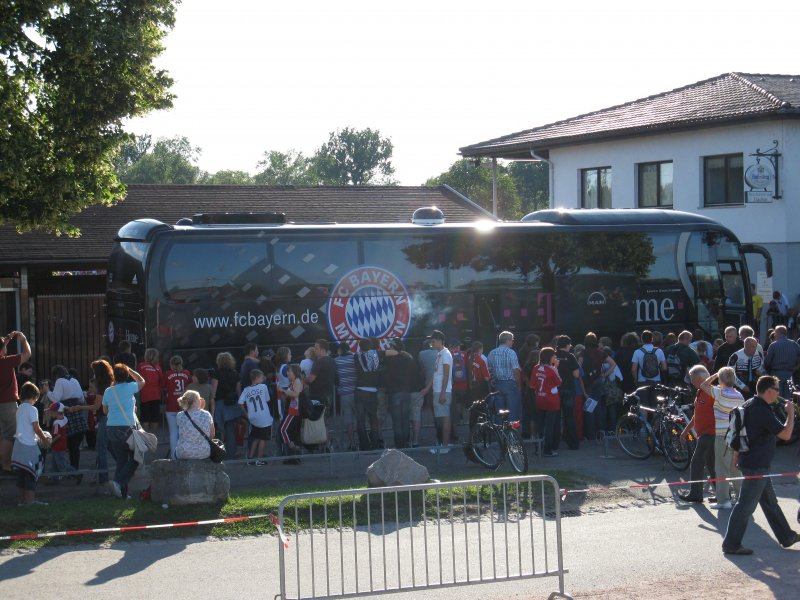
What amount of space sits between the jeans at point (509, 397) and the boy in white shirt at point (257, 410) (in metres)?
3.69

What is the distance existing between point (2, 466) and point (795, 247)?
2272 cm

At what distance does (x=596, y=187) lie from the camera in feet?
115

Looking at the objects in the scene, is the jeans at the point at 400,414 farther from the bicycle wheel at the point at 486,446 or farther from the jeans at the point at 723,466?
the jeans at the point at 723,466

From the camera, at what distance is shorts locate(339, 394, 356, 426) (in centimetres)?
1628

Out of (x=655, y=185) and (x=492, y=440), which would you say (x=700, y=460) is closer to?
(x=492, y=440)

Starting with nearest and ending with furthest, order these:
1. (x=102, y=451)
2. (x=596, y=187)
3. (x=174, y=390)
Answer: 1. (x=102, y=451)
2. (x=174, y=390)
3. (x=596, y=187)

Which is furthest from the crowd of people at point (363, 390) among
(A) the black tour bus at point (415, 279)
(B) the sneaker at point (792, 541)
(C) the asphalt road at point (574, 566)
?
(B) the sneaker at point (792, 541)

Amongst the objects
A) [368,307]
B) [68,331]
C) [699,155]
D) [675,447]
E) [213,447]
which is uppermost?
[699,155]

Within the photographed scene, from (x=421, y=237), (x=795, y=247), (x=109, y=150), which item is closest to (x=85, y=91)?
(x=109, y=150)

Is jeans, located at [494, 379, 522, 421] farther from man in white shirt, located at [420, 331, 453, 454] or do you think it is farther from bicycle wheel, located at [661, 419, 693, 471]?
bicycle wheel, located at [661, 419, 693, 471]

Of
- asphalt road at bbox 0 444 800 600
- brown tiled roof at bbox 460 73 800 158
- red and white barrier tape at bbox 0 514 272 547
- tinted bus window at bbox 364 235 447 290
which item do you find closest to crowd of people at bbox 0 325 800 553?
tinted bus window at bbox 364 235 447 290

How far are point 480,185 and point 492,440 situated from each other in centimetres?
5929

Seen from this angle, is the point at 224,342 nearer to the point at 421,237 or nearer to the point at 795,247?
the point at 421,237

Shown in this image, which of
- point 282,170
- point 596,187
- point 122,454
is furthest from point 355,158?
point 122,454
